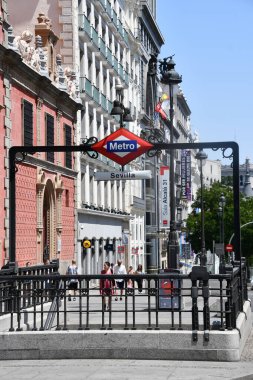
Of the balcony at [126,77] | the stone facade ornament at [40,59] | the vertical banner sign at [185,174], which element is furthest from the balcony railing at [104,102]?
the vertical banner sign at [185,174]

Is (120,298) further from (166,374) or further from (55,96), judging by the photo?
(55,96)

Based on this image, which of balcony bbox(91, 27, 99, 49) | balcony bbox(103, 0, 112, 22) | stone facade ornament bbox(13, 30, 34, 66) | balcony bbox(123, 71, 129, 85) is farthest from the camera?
balcony bbox(123, 71, 129, 85)

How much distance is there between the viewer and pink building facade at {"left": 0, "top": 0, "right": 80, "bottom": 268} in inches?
1375

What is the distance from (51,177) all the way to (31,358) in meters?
29.1

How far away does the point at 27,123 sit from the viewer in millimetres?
38625

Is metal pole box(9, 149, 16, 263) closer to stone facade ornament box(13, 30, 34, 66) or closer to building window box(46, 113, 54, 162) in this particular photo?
stone facade ornament box(13, 30, 34, 66)

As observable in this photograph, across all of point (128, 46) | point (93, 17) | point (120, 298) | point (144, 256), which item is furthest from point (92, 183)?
point (120, 298)

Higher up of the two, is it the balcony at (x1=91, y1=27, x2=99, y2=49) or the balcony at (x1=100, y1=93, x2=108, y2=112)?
the balcony at (x1=91, y1=27, x2=99, y2=49)

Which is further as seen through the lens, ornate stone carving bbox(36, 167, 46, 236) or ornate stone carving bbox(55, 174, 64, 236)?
ornate stone carving bbox(55, 174, 64, 236)

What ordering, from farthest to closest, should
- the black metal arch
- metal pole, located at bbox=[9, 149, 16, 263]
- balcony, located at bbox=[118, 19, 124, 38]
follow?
1. balcony, located at bbox=[118, 19, 124, 38]
2. metal pole, located at bbox=[9, 149, 16, 263]
3. the black metal arch

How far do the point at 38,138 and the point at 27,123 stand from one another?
208 cm

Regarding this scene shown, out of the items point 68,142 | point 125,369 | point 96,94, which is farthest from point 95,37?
point 125,369

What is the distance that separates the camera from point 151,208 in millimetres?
84500

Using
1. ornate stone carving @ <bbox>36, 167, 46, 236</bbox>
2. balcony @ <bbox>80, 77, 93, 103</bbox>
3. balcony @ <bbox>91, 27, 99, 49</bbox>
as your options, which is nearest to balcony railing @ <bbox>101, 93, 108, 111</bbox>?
balcony @ <bbox>91, 27, 99, 49</bbox>
